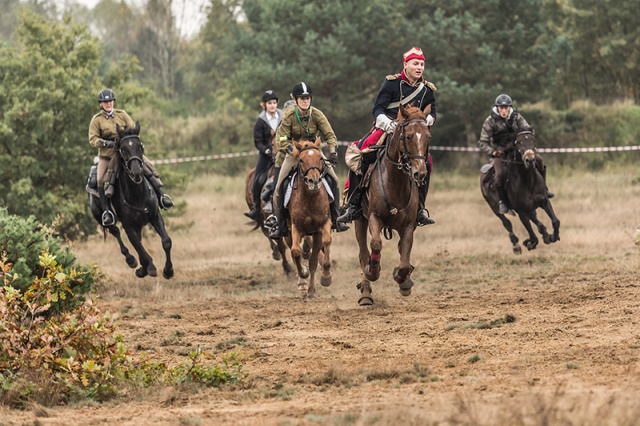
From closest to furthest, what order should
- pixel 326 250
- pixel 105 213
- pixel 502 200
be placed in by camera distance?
1. pixel 326 250
2. pixel 105 213
3. pixel 502 200

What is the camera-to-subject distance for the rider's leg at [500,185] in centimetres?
2100

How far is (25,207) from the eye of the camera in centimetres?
2528

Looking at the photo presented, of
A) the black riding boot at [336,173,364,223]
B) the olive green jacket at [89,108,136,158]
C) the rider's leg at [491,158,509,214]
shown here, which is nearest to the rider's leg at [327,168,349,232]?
the black riding boot at [336,173,364,223]

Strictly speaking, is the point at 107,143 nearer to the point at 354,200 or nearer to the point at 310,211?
the point at 310,211

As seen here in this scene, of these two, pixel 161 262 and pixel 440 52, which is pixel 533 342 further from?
pixel 440 52

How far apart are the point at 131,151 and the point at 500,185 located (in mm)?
7581

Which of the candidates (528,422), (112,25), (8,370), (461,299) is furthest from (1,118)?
(112,25)

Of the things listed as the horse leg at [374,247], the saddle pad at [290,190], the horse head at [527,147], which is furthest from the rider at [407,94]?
the horse head at [527,147]

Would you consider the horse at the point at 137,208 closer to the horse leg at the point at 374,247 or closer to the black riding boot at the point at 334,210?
the black riding boot at the point at 334,210

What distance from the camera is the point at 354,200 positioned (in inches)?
582

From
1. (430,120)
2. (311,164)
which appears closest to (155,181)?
(311,164)

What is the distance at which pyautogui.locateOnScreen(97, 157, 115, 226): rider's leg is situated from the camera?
59.9 feet

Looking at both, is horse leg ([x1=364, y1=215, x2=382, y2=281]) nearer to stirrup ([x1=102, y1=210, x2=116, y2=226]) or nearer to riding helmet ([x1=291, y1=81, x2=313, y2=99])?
riding helmet ([x1=291, y1=81, x2=313, y2=99])

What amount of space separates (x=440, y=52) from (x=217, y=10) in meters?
25.4
